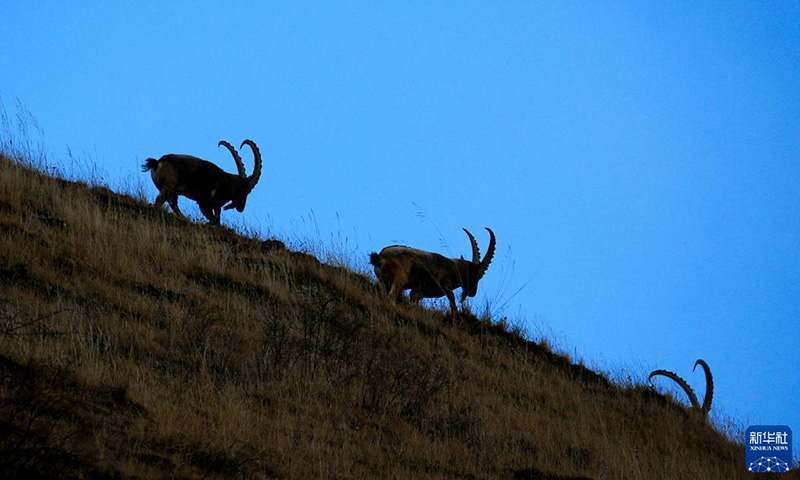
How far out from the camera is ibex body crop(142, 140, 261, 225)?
49.5 ft

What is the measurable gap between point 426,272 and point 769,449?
17.6 ft

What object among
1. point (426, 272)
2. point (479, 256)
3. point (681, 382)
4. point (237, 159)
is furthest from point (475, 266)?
Answer: point (237, 159)

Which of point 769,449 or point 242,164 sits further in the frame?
point 242,164

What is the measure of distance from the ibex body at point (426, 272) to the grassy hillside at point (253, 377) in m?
0.44

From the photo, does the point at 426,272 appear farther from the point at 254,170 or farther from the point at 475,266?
the point at 254,170

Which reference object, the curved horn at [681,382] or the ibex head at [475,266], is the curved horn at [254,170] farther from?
the curved horn at [681,382]

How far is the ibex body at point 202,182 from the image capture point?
1508cm

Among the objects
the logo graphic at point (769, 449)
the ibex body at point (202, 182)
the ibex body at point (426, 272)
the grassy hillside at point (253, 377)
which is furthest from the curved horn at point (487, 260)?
the logo graphic at point (769, 449)

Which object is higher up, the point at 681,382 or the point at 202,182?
the point at 202,182

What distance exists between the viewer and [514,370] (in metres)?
11.2

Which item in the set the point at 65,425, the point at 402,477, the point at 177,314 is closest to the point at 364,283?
the point at 177,314

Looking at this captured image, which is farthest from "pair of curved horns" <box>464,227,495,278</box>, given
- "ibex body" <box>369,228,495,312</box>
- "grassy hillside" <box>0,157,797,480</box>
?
"grassy hillside" <box>0,157,797,480</box>

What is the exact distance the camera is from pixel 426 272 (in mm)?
13969

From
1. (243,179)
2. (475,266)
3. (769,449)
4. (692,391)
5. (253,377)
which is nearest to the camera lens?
(253,377)
